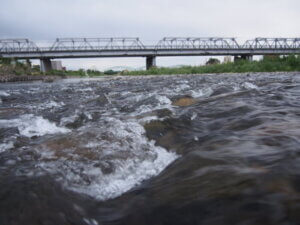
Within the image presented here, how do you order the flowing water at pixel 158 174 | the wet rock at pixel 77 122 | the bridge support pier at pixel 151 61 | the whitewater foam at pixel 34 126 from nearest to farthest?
the flowing water at pixel 158 174
the whitewater foam at pixel 34 126
the wet rock at pixel 77 122
the bridge support pier at pixel 151 61

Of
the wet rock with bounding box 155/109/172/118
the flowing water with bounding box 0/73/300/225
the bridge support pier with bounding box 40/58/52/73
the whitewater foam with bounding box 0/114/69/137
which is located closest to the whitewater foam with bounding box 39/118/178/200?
the flowing water with bounding box 0/73/300/225

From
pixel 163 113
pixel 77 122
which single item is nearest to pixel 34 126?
pixel 77 122

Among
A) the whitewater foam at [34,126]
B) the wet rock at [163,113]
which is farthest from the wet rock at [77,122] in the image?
the wet rock at [163,113]

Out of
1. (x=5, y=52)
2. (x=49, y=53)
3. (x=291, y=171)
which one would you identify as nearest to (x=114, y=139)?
(x=291, y=171)

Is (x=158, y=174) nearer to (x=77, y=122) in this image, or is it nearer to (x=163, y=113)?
(x=163, y=113)

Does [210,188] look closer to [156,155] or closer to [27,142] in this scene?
[156,155]

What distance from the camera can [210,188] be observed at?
176 cm

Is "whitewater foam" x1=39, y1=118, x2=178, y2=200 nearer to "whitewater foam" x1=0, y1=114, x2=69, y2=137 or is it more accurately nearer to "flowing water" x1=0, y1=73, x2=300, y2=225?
"flowing water" x1=0, y1=73, x2=300, y2=225

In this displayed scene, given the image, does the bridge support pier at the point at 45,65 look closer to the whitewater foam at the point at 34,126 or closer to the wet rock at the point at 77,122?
the whitewater foam at the point at 34,126

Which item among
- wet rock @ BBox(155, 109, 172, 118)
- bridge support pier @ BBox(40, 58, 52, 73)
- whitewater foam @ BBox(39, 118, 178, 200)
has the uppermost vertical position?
bridge support pier @ BBox(40, 58, 52, 73)

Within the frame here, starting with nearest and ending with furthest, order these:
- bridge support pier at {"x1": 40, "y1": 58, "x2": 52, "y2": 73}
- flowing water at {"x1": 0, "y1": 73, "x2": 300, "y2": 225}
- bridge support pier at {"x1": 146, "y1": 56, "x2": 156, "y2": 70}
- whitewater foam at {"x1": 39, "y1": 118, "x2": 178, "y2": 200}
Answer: flowing water at {"x1": 0, "y1": 73, "x2": 300, "y2": 225} < whitewater foam at {"x1": 39, "y1": 118, "x2": 178, "y2": 200} < bridge support pier at {"x1": 40, "y1": 58, "x2": 52, "y2": 73} < bridge support pier at {"x1": 146, "y1": 56, "x2": 156, "y2": 70}

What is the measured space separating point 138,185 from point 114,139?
1117 millimetres

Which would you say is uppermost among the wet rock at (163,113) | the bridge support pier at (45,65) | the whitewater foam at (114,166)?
the bridge support pier at (45,65)

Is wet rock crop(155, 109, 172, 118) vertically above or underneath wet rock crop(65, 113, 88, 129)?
above
